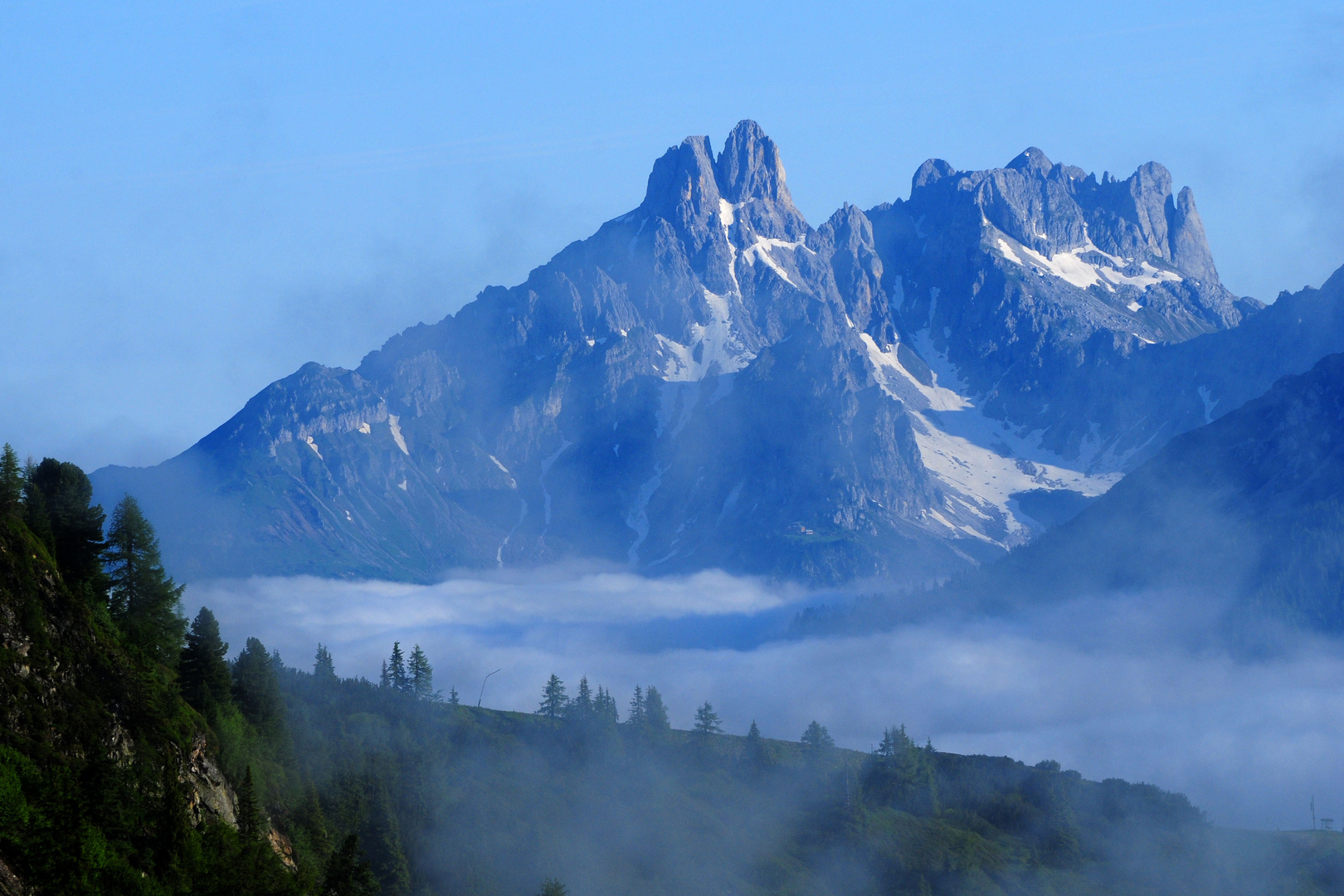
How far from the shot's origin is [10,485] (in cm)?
10694

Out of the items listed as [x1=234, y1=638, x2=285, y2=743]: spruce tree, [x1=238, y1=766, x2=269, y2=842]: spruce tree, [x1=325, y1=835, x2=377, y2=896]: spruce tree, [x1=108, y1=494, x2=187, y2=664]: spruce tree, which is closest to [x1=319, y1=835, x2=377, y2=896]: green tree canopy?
[x1=325, y1=835, x2=377, y2=896]: spruce tree

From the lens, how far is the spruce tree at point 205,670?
12494 cm

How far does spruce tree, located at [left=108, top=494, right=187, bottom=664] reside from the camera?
119 metres

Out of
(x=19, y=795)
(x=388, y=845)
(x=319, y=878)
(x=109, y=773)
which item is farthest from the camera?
(x=388, y=845)

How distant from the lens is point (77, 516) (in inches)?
4505

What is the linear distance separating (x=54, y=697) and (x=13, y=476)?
66.5ft

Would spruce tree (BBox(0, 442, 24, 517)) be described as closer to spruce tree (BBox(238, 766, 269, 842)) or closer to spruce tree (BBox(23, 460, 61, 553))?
spruce tree (BBox(23, 460, 61, 553))

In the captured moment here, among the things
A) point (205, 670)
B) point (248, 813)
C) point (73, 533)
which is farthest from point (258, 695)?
point (248, 813)

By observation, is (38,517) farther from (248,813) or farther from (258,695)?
(258,695)

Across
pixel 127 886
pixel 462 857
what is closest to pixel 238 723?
pixel 127 886

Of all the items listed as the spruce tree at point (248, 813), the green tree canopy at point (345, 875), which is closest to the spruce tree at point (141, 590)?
the spruce tree at point (248, 813)

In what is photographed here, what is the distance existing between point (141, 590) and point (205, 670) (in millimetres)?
10994

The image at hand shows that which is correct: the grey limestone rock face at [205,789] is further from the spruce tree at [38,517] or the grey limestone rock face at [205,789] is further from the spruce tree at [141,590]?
the spruce tree at [38,517]

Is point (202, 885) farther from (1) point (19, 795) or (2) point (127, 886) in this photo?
(1) point (19, 795)
